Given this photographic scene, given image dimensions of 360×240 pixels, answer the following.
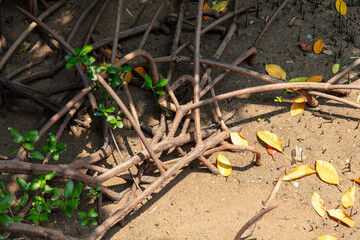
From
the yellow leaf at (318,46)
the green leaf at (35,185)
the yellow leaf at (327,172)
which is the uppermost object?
the green leaf at (35,185)

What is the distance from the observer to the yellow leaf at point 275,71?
3.12 m

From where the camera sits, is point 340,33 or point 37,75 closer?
point 37,75

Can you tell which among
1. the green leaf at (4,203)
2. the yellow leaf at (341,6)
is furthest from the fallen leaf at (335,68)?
the green leaf at (4,203)

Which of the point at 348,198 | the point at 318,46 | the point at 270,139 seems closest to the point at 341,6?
the point at 318,46

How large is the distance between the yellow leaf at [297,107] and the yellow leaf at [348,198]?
2.08ft

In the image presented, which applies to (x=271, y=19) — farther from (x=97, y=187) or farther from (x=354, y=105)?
(x=97, y=187)

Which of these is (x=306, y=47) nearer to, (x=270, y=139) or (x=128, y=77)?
(x=270, y=139)

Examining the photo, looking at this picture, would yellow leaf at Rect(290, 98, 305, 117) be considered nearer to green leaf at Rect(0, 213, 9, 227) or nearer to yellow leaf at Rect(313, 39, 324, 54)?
yellow leaf at Rect(313, 39, 324, 54)

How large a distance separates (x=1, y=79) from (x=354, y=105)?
2236 mm

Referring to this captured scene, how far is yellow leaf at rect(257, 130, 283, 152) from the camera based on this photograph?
9.21ft

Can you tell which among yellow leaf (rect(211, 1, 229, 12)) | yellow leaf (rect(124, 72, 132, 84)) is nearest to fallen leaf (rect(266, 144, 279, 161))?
yellow leaf (rect(124, 72, 132, 84))

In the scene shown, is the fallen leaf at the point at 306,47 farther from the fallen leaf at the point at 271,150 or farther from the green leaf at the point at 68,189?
the green leaf at the point at 68,189

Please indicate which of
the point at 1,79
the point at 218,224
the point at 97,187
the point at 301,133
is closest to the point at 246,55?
the point at 301,133

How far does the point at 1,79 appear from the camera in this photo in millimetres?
2680
